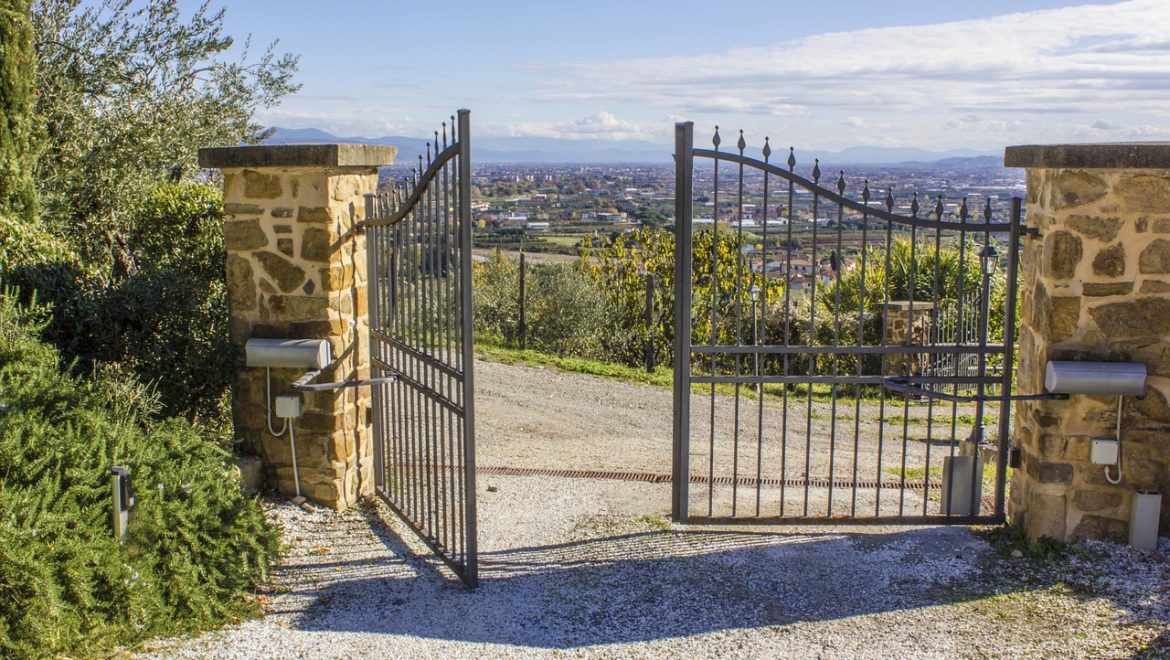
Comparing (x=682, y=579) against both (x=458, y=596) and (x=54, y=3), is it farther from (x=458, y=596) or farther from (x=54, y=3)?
(x=54, y=3)

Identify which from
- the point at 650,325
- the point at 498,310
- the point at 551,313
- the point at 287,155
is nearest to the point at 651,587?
the point at 287,155

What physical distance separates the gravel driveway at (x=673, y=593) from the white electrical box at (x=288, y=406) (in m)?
0.60

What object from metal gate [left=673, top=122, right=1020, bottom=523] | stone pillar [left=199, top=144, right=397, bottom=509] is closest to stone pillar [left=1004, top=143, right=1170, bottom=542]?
metal gate [left=673, top=122, right=1020, bottom=523]

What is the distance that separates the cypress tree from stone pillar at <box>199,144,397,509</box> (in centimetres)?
318

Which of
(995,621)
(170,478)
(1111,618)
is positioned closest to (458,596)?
(170,478)

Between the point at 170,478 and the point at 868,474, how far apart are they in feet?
17.9

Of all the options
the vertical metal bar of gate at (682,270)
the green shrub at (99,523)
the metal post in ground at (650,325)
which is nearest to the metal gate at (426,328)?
the green shrub at (99,523)

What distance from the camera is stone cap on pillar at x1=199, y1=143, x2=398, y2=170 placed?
18.8 feet

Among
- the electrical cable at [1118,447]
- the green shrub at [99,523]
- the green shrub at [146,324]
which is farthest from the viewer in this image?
the green shrub at [146,324]

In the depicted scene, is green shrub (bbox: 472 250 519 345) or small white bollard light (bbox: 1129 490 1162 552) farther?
green shrub (bbox: 472 250 519 345)

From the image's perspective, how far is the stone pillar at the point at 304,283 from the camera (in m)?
5.90

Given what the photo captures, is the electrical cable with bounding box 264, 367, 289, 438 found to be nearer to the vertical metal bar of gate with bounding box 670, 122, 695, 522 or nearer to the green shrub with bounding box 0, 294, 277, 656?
the green shrub with bounding box 0, 294, 277, 656

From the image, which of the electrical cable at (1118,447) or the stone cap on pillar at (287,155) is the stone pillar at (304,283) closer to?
the stone cap on pillar at (287,155)

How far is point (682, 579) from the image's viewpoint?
17.4 feet
